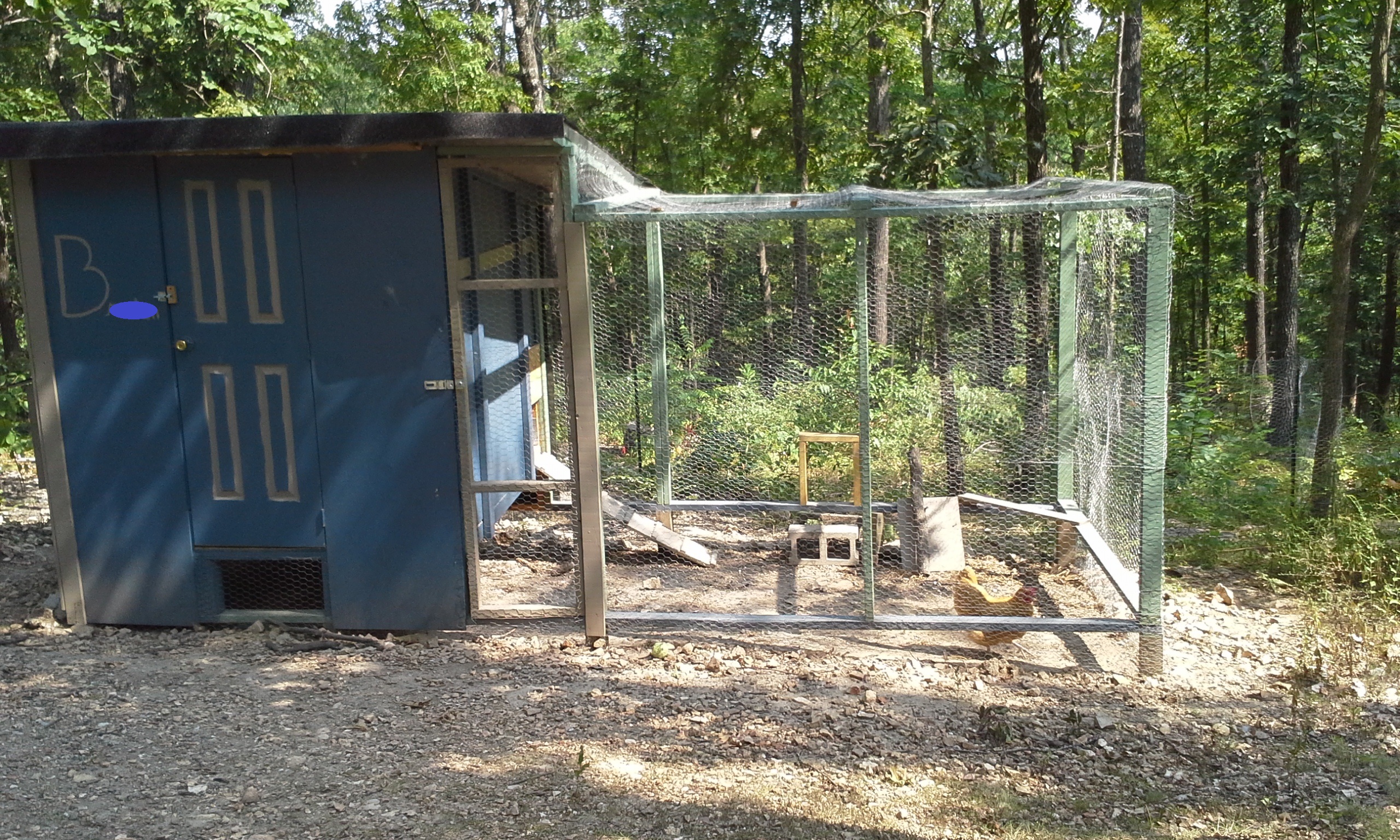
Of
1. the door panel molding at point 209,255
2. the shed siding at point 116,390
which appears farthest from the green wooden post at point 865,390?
the shed siding at point 116,390

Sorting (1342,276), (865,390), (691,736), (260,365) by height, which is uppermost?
(1342,276)

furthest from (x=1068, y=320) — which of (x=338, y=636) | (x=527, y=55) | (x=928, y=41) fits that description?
(x=527, y=55)

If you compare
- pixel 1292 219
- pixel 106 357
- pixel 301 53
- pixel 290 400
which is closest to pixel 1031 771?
pixel 290 400

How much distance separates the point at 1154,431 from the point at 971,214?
1.36 meters

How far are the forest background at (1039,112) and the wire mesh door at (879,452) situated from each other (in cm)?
116

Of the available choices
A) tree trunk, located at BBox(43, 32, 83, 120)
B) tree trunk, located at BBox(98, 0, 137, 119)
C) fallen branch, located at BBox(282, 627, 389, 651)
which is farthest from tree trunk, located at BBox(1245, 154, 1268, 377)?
tree trunk, located at BBox(43, 32, 83, 120)

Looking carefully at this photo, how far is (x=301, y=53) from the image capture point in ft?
52.1

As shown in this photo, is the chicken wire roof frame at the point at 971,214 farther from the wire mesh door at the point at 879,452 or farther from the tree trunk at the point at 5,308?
the tree trunk at the point at 5,308

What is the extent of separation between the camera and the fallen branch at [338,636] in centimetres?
543

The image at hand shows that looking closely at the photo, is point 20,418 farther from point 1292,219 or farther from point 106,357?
point 1292,219

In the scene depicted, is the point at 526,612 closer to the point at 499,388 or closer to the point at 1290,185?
the point at 499,388

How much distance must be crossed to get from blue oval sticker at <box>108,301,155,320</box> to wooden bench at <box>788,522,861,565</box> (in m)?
4.11

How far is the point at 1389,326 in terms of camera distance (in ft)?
59.6

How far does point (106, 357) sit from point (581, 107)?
14.3 meters
